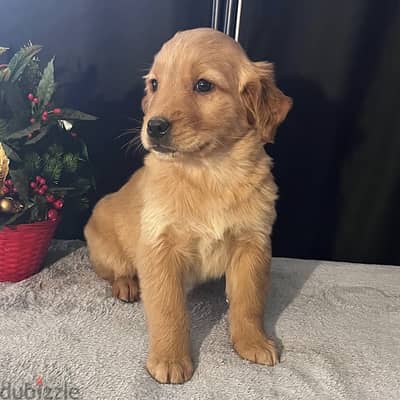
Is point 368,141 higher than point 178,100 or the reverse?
the reverse

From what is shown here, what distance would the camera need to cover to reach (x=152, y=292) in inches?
58.7

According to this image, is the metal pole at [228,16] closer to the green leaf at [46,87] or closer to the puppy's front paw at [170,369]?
the green leaf at [46,87]

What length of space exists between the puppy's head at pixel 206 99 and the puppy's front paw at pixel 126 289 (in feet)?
2.08

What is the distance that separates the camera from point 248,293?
1.58 metres

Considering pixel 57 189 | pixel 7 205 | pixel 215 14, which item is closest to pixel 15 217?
pixel 7 205

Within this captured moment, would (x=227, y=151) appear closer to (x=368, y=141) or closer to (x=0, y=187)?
(x=0, y=187)

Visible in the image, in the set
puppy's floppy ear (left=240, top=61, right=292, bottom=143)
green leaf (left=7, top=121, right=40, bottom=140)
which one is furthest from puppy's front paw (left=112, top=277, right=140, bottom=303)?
puppy's floppy ear (left=240, top=61, right=292, bottom=143)

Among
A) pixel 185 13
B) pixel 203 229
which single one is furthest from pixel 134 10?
pixel 203 229

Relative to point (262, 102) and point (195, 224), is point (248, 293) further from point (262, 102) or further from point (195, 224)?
point (262, 102)

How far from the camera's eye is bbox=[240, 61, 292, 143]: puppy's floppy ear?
153 cm

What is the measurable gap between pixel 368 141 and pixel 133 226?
118 cm

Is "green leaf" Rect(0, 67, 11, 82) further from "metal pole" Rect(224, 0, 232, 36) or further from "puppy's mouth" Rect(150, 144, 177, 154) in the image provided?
"metal pole" Rect(224, 0, 232, 36)

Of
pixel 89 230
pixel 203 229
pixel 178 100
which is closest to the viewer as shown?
pixel 178 100

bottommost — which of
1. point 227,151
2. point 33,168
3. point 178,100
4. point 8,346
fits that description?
point 8,346
